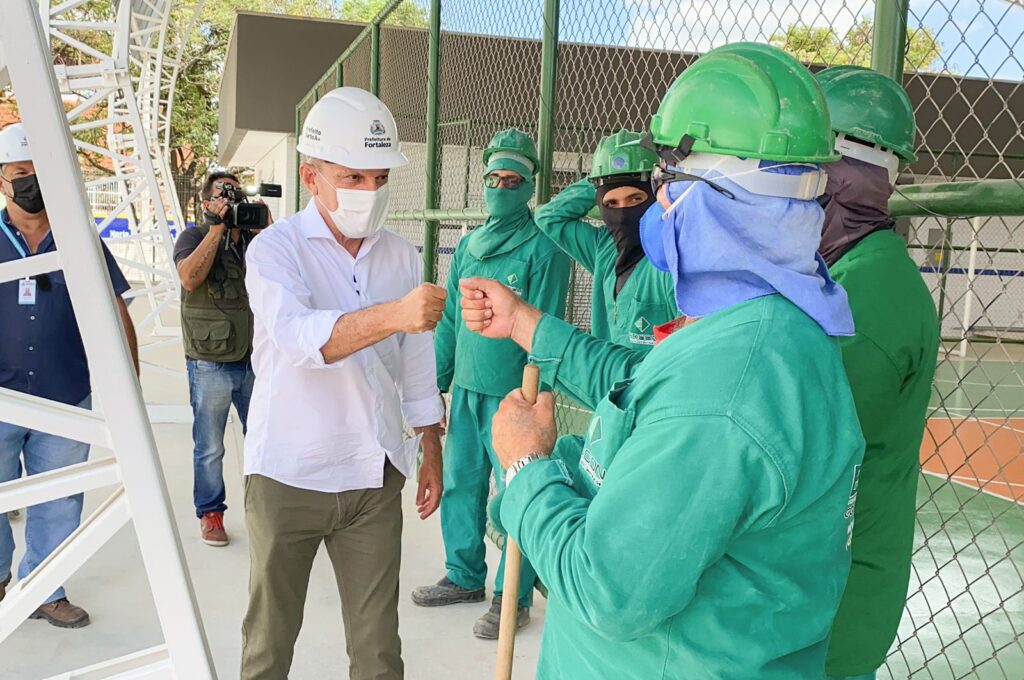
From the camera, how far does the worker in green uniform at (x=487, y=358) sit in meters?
4.77

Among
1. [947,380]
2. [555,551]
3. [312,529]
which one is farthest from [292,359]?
[947,380]

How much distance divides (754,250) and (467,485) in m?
3.64

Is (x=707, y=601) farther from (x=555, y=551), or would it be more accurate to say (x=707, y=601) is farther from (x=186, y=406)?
(x=186, y=406)

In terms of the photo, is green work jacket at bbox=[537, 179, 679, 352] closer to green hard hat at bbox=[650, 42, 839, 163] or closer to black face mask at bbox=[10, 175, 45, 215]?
green hard hat at bbox=[650, 42, 839, 163]

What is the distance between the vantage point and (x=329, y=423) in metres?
3.07

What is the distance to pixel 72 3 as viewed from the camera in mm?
7438

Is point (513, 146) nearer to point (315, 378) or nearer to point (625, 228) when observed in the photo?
point (625, 228)

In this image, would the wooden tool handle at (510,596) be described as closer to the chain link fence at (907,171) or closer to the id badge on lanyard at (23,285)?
the chain link fence at (907,171)

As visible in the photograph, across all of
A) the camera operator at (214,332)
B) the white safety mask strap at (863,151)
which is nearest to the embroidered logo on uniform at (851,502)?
the white safety mask strap at (863,151)

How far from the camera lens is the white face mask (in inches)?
122

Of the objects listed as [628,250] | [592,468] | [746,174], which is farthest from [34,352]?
[746,174]

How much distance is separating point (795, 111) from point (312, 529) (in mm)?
2178

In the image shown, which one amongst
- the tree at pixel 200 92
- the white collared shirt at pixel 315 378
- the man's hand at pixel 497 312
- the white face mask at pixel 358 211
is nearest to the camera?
the man's hand at pixel 497 312

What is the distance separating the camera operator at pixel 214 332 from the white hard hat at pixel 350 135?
276cm
